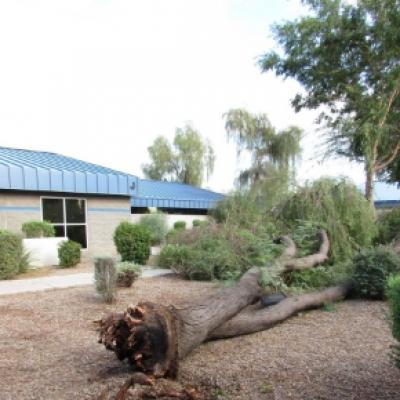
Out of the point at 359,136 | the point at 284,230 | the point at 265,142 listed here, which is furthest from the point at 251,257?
the point at 265,142

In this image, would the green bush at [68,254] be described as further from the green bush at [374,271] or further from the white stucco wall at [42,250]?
the green bush at [374,271]

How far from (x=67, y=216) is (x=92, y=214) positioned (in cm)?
100

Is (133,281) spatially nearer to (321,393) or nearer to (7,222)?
(321,393)

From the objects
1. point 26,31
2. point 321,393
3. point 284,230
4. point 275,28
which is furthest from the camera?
point 275,28

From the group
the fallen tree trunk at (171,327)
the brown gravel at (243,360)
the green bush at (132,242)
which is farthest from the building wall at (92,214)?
the fallen tree trunk at (171,327)

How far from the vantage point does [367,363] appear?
365 centimetres

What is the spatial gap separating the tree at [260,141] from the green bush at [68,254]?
17.5m

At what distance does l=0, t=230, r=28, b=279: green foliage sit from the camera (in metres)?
9.56

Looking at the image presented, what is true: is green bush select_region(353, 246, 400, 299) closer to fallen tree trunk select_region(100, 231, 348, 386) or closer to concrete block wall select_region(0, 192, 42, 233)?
fallen tree trunk select_region(100, 231, 348, 386)

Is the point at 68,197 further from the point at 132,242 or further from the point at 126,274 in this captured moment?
the point at 126,274

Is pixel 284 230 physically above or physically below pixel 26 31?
below

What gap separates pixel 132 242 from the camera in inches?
455

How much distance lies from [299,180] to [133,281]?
5.69 meters

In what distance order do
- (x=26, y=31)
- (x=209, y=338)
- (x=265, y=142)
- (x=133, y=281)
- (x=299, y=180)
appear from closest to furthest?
1. (x=209, y=338)
2. (x=133, y=281)
3. (x=26, y=31)
4. (x=299, y=180)
5. (x=265, y=142)
